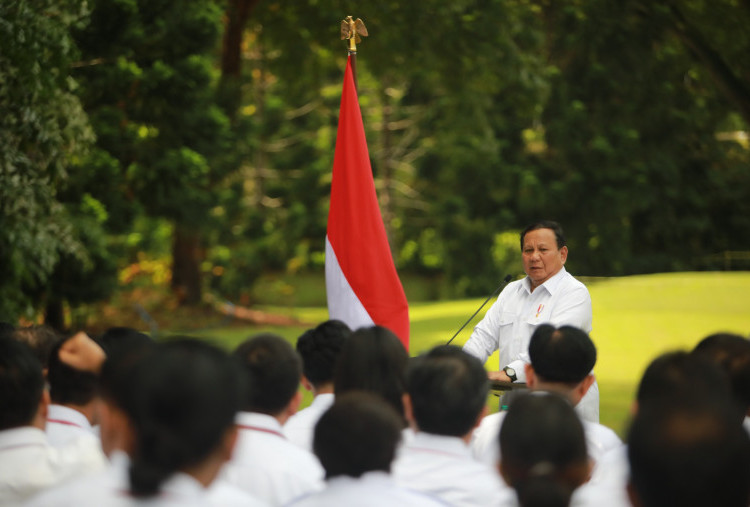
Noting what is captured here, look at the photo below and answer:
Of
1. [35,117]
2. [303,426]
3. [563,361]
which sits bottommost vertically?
[303,426]

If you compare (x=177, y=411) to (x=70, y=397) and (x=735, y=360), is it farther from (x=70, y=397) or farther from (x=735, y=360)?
(x=735, y=360)

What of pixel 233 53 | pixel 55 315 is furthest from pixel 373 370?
pixel 233 53

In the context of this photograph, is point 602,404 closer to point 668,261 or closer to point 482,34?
point 482,34

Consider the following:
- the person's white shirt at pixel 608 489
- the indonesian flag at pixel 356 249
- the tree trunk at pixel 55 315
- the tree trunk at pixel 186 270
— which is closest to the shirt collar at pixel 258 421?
the person's white shirt at pixel 608 489

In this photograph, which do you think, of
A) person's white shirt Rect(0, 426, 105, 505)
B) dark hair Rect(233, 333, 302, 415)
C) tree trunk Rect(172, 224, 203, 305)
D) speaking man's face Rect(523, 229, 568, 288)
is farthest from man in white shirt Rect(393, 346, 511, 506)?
tree trunk Rect(172, 224, 203, 305)

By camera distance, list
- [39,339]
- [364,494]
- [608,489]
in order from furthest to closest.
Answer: [39,339]
[608,489]
[364,494]

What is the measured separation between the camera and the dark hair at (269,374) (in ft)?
10.3

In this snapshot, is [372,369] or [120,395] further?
[372,369]

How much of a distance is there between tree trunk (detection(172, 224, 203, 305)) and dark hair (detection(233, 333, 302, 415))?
17.2 m

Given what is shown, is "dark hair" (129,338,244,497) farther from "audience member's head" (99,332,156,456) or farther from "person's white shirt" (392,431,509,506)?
"person's white shirt" (392,431,509,506)

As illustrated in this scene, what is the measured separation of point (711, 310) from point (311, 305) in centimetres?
1642

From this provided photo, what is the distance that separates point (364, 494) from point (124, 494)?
620 mm

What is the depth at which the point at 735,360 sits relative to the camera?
3.52m

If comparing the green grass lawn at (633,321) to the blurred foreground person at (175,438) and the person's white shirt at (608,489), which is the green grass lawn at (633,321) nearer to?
the person's white shirt at (608,489)
